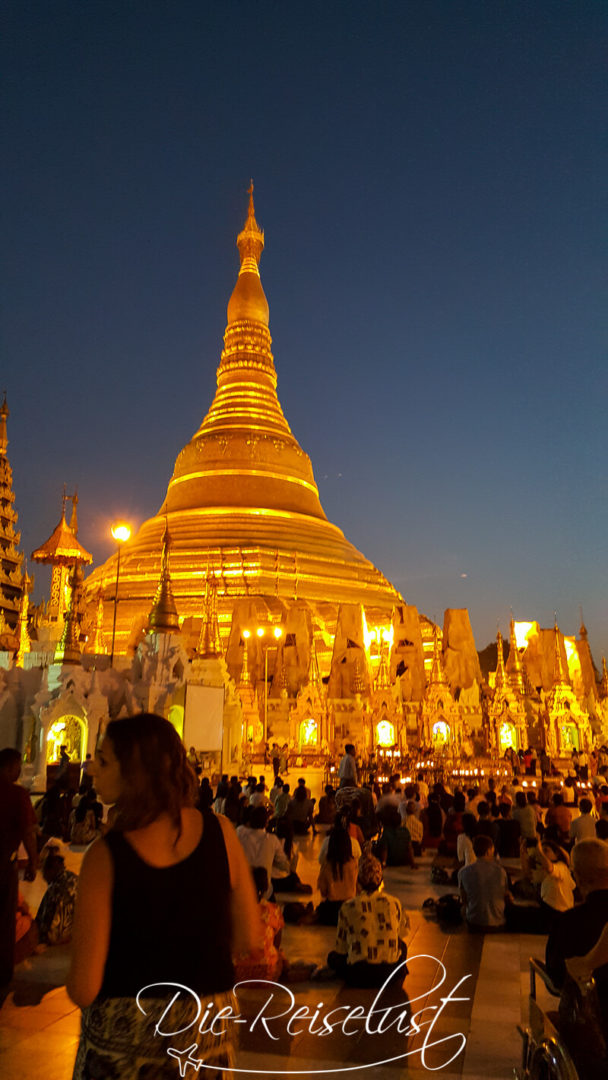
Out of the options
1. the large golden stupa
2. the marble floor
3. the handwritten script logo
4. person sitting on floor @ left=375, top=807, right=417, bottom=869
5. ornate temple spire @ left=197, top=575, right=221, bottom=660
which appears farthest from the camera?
the large golden stupa

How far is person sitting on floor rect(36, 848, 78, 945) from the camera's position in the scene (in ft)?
22.2

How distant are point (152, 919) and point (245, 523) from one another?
131 ft

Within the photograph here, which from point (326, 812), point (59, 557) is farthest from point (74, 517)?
point (326, 812)

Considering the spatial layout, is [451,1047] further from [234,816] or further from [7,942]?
[234,816]

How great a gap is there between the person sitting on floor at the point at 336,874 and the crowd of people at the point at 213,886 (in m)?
0.01

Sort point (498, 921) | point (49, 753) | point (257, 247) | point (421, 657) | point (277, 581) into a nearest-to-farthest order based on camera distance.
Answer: point (498, 921), point (49, 753), point (421, 657), point (277, 581), point (257, 247)

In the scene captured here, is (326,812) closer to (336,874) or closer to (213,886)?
(336,874)

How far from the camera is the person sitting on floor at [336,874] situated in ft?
25.2

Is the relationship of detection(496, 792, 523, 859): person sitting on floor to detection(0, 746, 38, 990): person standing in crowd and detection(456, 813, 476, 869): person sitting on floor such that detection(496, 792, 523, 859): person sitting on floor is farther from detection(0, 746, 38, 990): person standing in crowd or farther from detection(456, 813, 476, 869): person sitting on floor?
detection(0, 746, 38, 990): person standing in crowd

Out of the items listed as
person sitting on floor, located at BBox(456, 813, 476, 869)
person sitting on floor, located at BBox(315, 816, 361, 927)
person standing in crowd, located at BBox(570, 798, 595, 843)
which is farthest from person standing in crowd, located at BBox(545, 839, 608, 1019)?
person standing in crowd, located at BBox(570, 798, 595, 843)

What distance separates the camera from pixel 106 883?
223 cm

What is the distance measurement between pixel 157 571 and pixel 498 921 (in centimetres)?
3347

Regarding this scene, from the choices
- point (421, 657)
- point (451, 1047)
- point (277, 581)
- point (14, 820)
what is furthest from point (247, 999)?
point (277, 581)

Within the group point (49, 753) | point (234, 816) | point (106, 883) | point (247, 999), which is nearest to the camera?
point (106, 883)
